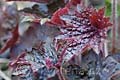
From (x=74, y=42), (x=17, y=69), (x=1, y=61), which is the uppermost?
(x=74, y=42)

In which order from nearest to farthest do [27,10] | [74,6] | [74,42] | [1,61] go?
[74,42], [74,6], [27,10], [1,61]

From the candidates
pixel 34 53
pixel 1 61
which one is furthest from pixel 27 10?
pixel 1 61

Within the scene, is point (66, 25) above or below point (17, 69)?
above

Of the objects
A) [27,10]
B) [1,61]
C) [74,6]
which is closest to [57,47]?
[74,6]

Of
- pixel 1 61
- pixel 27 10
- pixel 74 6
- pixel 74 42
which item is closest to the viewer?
pixel 74 42

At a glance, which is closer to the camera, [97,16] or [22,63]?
[97,16]

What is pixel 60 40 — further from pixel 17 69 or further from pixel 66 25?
pixel 17 69
